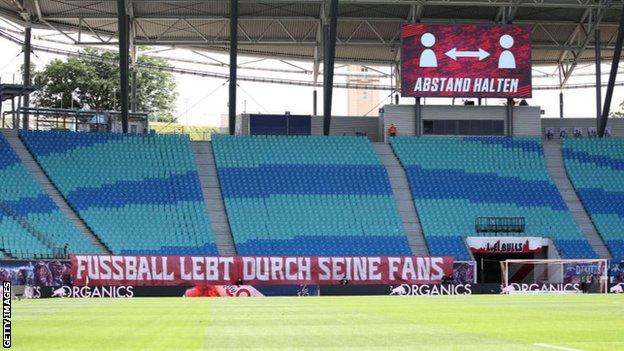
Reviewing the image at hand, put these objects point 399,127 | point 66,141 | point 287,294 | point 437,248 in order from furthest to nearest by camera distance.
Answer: point 399,127 < point 66,141 < point 437,248 < point 287,294

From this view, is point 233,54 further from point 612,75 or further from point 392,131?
point 612,75

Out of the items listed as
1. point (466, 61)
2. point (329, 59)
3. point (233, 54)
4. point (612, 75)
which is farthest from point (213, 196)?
point (612, 75)

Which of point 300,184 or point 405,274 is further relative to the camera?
point 300,184

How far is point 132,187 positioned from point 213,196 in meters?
4.53

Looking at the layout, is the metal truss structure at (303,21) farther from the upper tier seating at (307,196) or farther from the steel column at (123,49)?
the upper tier seating at (307,196)

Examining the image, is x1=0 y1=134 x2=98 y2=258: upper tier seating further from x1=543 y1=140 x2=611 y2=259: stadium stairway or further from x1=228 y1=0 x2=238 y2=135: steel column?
x1=543 y1=140 x2=611 y2=259: stadium stairway

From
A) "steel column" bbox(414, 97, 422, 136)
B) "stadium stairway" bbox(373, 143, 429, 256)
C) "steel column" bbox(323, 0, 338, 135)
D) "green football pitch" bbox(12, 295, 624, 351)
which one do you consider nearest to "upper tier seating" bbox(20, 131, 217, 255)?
"steel column" bbox(323, 0, 338, 135)

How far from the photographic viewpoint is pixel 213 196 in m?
56.3

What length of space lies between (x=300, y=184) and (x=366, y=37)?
12.5 m

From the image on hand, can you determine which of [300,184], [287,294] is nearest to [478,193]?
[300,184]

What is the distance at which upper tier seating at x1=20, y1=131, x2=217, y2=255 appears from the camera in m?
51.3

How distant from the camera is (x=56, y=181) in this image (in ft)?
179

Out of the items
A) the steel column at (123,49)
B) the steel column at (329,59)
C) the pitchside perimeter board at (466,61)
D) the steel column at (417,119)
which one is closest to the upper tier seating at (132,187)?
the steel column at (123,49)

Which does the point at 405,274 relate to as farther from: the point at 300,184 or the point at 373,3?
the point at 373,3
